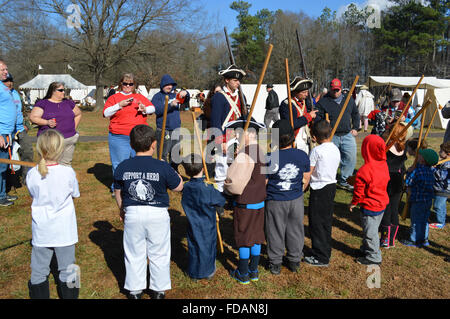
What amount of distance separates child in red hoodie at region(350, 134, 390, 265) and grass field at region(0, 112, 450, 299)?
1.22 feet

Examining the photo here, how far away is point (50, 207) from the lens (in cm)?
298

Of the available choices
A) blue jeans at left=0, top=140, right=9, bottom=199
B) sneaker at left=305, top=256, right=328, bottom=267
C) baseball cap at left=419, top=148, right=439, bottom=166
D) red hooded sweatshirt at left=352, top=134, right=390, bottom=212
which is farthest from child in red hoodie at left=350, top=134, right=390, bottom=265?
blue jeans at left=0, top=140, right=9, bottom=199

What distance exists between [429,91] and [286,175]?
1900 centimetres

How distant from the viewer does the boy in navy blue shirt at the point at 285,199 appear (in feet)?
12.4

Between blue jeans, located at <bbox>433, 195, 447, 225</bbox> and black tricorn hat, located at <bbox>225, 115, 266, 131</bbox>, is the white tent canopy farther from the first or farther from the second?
black tricorn hat, located at <bbox>225, 115, 266, 131</bbox>

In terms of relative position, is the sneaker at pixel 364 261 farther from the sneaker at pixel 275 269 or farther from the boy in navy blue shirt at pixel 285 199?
the sneaker at pixel 275 269

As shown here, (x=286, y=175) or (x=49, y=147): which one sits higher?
(x=49, y=147)

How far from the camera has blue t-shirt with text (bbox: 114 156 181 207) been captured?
315 cm

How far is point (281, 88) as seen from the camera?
2338 centimetres

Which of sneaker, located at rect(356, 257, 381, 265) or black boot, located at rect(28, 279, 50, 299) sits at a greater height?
black boot, located at rect(28, 279, 50, 299)

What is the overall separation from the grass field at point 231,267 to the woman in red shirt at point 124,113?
1074 millimetres

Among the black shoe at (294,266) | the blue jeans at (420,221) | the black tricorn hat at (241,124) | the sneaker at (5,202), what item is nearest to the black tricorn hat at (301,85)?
the black tricorn hat at (241,124)

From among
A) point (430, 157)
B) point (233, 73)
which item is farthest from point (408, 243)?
point (233, 73)

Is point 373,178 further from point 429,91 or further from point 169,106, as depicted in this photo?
point 429,91
